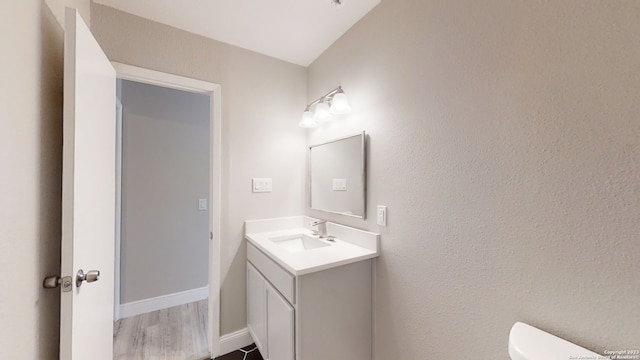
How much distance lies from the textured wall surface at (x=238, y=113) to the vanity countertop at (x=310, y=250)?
0.32 ft

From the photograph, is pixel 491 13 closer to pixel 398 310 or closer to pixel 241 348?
pixel 398 310

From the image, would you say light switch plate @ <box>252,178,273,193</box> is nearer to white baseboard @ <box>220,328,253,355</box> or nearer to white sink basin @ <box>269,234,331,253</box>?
white sink basin @ <box>269,234,331,253</box>

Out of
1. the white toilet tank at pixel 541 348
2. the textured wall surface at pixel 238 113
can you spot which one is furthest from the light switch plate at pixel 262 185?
the white toilet tank at pixel 541 348

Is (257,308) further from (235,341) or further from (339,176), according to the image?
(339,176)

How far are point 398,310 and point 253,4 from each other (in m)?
2.00

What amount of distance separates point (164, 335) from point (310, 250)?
160cm

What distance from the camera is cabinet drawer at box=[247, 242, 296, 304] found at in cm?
122

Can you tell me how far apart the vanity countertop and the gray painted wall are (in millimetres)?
1078

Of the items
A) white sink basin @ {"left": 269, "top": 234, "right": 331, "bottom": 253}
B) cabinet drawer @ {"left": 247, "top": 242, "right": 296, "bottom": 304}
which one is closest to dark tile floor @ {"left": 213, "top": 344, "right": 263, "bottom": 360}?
cabinet drawer @ {"left": 247, "top": 242, "right": 296, "bottom": 304}

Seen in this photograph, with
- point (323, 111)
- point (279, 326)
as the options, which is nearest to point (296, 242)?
point (279, 326)

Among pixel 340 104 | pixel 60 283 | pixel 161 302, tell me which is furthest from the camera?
pixel 161 302

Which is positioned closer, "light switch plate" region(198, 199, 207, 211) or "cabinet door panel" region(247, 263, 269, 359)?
"cabinet door panel" region(247, 263, 269, 359)

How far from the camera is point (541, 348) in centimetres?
69

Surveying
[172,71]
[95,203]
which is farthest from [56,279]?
[172,71]
